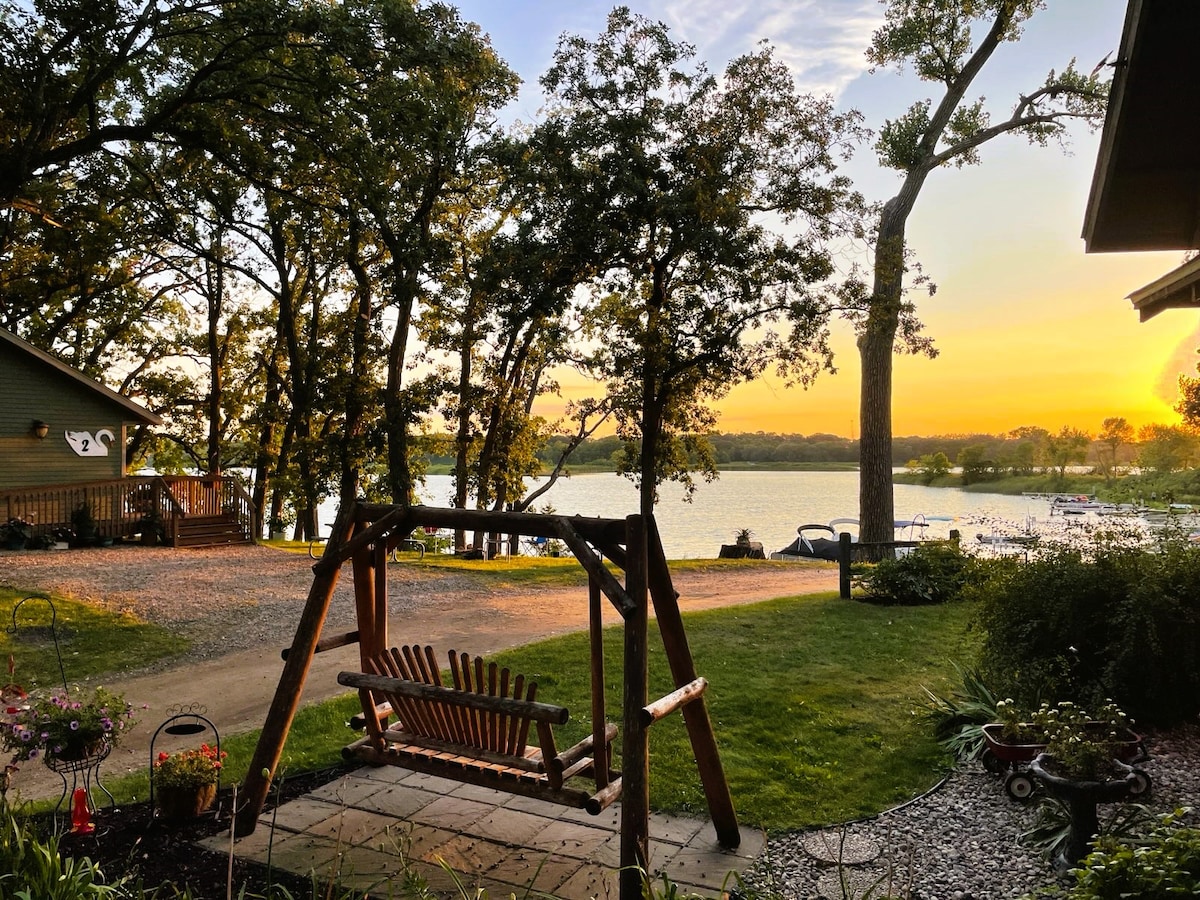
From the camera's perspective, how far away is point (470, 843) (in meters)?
4.60

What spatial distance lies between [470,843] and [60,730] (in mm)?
2359

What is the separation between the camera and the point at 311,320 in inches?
1162

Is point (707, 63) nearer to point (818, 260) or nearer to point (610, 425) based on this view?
point (818, 260)

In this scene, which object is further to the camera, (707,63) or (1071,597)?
(707,63)

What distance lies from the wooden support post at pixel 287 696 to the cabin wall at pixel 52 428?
18775mm

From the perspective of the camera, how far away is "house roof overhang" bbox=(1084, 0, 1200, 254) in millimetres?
5719

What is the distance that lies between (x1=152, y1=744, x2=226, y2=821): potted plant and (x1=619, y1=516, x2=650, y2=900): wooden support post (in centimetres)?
257

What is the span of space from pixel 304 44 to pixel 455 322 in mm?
11341

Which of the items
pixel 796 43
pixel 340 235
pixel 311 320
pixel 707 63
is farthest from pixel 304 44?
pixel 311 320

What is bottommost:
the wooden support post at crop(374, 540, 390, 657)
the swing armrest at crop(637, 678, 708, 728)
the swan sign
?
the swing armrest at crop(637, 678, 708, 728)

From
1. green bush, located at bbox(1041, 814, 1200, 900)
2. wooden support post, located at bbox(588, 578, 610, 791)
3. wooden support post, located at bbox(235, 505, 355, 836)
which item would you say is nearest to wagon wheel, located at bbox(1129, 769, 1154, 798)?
green bush, located at bbox(1041, 814, 1200, 900)

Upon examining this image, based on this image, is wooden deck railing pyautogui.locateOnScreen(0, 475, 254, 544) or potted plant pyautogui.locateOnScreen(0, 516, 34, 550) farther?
wooden deck railing pyautogui.locateOnScreen(0, 475, 254, 544)

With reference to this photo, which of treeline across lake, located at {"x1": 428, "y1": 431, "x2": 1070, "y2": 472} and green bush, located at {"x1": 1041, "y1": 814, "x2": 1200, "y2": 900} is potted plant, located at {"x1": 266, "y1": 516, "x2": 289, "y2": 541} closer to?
treeline across lake, located at {"x1": 428, "y1": 431, "x2": 1070, "y2": 472}

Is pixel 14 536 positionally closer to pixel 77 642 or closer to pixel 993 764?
pixel 77 642
